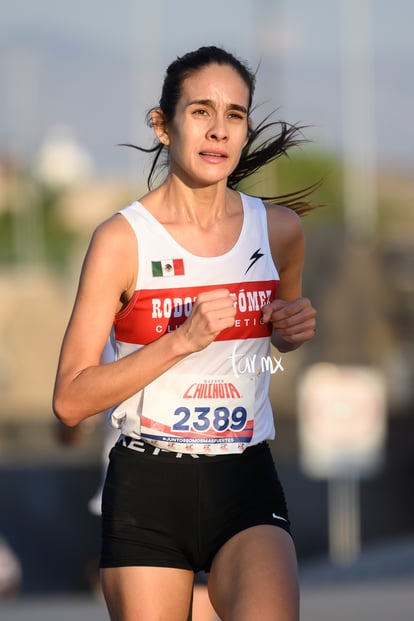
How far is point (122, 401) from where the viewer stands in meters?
3.34

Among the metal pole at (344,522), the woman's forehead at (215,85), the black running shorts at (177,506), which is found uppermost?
the woman's forehead at (215,85)

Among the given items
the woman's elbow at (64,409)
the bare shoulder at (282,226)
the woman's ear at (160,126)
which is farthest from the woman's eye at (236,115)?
the woman's elbow at (64,409)

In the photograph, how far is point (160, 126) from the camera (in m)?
3.55

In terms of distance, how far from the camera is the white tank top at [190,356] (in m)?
3.35

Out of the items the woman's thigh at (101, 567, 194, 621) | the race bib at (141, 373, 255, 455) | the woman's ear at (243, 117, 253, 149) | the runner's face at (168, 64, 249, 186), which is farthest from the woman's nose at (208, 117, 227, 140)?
the woman's thigh at (101, 567, 194, 621)

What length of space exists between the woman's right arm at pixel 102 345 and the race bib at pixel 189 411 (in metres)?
0.12

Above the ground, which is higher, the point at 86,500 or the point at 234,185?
the point at 234,185

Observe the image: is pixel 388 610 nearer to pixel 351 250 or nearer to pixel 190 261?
pixel 190 261

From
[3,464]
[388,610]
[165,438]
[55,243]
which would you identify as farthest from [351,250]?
[55,243]

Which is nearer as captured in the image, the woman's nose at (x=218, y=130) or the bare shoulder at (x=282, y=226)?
the woman's nose at (x=218, y=130)

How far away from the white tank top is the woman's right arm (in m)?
0.06

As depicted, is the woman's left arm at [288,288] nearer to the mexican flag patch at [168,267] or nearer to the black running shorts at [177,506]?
the mexican flag patch at [168,267]

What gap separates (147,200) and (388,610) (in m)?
2.77

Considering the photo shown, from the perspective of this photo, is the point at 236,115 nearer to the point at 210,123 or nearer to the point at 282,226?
the point at 210,123
